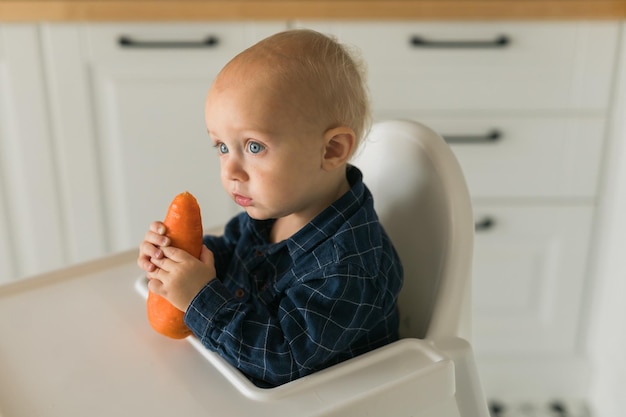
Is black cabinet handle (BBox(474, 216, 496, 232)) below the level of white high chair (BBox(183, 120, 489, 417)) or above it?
below

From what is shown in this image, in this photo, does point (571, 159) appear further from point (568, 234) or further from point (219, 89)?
point (219, 89)

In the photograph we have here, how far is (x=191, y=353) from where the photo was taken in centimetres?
66

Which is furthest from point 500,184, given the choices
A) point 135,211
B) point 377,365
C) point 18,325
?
point 18,325

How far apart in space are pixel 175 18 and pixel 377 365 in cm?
92

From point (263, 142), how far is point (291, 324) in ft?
0.54

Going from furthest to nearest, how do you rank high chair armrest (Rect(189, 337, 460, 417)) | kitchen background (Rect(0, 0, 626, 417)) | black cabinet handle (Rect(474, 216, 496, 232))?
1. black cabinet handle (Rect(474, 216, 496, 232))
2. kitchen background (Rect(0, 0, 626, 417))
3. high chair armrest (Rect(189, 337, 460, 417))

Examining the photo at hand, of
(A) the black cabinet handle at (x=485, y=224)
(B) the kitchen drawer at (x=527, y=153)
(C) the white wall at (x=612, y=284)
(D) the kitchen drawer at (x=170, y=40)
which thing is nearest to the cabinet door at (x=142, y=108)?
(D) the kitchen drawer at (x=170, y=40)

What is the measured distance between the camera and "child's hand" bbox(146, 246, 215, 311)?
2.06ft

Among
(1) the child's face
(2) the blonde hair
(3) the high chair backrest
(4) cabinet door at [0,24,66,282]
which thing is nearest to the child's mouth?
(1) the child's face

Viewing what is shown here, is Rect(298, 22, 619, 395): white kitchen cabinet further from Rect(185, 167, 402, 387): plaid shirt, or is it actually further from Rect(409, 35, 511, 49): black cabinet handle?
Rect(185, 167, 402, 387): plaid shirt

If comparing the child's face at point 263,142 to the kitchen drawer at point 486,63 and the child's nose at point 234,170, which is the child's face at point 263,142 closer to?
the child's nose at point 234,170

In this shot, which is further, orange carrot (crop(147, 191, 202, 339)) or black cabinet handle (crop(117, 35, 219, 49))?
black cabinet handle (crop(117, 35, 219, 49))

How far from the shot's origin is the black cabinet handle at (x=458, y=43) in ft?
4.36

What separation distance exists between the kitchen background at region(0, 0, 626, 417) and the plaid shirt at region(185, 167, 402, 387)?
0.69 metres
